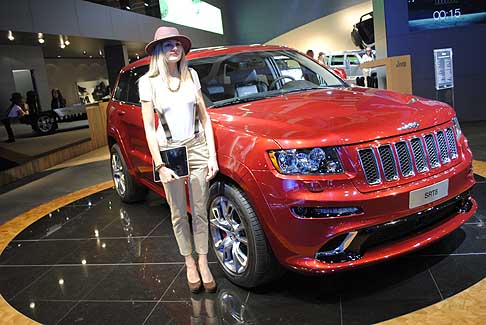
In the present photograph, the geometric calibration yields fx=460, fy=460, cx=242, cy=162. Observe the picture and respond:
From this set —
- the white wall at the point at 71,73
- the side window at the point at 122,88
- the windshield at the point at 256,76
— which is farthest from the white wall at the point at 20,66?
the windshield at the point at 256,76

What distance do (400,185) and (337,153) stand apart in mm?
394

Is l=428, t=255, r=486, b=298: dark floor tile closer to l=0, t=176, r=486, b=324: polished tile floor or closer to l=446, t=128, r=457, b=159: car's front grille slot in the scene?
l=0, t=176, r=486, b=324: polished tile floor

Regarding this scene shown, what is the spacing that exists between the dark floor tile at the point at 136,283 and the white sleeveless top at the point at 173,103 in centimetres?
104

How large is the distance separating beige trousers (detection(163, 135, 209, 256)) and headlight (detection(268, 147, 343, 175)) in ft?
1.87

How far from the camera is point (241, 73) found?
359 centimetres

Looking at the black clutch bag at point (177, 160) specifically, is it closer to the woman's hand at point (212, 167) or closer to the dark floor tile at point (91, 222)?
the woman's hand at point (212, 167)

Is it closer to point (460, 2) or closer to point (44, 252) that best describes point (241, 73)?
point (44, 252)

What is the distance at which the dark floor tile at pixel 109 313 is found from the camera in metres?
2.77

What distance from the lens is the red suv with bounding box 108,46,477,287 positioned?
2.40 m

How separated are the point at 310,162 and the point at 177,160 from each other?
77 cm

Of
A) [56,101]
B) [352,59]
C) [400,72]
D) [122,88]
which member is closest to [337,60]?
[352,59]

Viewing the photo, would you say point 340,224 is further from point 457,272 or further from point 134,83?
point 134,83

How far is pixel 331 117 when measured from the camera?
266 cm

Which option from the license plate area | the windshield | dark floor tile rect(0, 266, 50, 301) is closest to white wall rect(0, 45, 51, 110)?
dark floor tile rect(0, 266, 50, 301)
